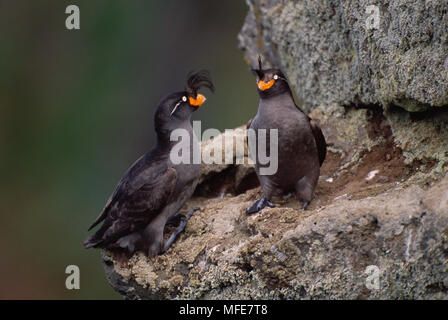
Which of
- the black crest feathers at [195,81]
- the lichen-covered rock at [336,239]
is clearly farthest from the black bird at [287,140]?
the black crest feathers at [195,81]

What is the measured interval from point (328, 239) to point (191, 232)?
124 cm

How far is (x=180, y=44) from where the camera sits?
38.1ft

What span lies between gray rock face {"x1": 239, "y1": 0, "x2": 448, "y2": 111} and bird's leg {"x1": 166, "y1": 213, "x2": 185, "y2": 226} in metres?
1.42

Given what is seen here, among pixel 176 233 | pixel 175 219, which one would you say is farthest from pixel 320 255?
pixel 175 219

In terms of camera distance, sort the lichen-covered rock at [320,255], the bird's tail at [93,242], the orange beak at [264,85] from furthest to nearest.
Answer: the orange beak at [264,85]
the bird's tail at [93,242]
the lichen-covered rock at [320,255]

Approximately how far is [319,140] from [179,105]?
0.99m

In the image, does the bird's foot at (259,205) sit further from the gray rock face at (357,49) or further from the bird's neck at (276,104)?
the gray rock face at (357,49)

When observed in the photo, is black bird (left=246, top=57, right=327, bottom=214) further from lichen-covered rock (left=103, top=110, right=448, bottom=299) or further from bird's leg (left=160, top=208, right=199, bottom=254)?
bird's leg (left=160, top=208, right=199, bottom=254)

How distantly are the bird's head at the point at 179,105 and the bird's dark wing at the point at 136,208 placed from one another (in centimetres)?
38

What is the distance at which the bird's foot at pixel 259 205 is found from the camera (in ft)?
13.4

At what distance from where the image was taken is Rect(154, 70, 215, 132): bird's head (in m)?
4.60

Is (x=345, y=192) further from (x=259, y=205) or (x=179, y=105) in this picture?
(x=179, y=105)
